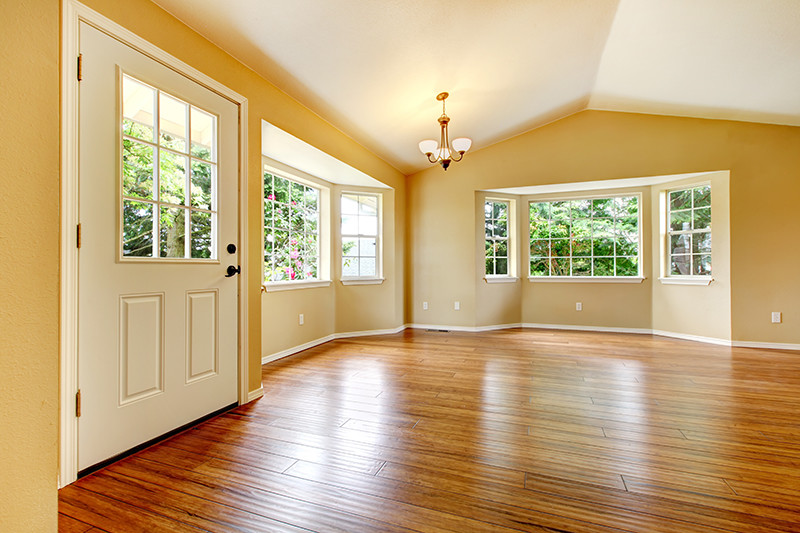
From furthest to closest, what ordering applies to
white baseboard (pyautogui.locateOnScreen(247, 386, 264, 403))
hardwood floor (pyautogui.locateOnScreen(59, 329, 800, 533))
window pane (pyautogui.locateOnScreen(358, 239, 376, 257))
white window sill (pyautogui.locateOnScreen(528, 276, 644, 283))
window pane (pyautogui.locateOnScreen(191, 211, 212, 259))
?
white window sill (pyautogui.locateOnScreen(528, 276, 644, 283))
window pane (pyautogui.locateOnScreen(358, 239, 376, 257))
white baseboard (pyautogui.locateOnScreen(247, 386, 264, 403))
window pane (pyautogui.locateOnScreen(191, 211, 212, 259))
hardwood floor (pyautogui.locateOnScreen(59, 329, 800, 533))

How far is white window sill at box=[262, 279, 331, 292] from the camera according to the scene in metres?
3.56

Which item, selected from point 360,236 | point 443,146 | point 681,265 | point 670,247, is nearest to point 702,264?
point 681,265

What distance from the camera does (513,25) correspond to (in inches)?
109

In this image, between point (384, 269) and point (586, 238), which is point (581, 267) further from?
point (384, 269)

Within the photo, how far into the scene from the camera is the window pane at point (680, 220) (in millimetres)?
4750

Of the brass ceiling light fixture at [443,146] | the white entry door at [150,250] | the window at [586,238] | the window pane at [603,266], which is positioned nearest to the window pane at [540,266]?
the window at [586,238]

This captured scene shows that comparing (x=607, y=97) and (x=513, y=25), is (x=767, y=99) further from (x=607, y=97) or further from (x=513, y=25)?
(x=513, y=25)

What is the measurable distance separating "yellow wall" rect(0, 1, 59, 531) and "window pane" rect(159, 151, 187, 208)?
0.87 metres

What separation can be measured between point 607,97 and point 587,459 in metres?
4.30

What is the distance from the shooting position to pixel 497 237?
5.59 metres

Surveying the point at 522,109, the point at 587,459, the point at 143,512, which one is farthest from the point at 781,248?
the point at 143,512

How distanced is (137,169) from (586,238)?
5589 millimetres

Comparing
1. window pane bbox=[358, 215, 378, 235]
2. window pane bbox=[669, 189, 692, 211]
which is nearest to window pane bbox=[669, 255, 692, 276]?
window pane bbox=[669, 189, 692, 211]

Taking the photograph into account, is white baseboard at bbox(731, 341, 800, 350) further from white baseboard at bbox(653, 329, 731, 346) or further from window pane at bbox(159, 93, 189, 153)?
window pane at bbox(159, 93, 189, 153)
